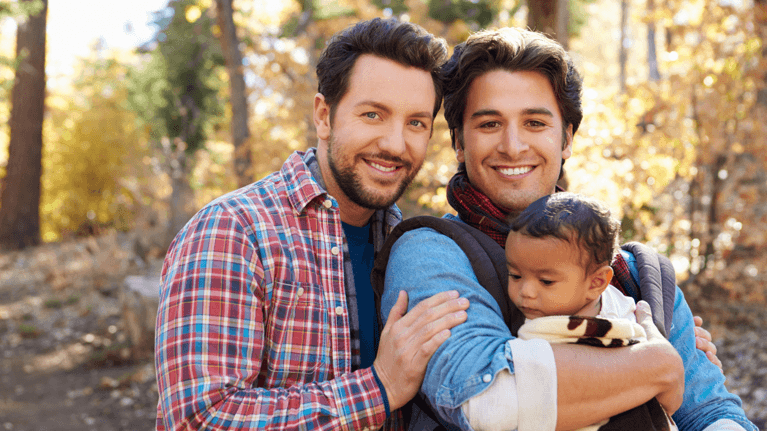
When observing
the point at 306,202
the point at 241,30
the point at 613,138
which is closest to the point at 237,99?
the point at 241,30

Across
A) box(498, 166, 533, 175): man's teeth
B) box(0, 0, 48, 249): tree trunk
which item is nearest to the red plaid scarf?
box(498, 166, 533, 175): man's teeth

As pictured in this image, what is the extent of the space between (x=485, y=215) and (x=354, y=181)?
18.2 inches

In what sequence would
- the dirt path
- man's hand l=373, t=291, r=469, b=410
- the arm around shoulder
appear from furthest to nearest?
the dirt path < the arm around shoulder < man's hand l=373, t=291, r=469, b=410

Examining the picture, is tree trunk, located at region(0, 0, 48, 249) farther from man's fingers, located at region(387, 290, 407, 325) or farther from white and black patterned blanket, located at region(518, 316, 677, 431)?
white and black patterned blanket, located at region(518, 316, 677, 431)

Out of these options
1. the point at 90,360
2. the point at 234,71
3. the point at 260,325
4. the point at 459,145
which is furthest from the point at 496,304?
the point at 234,71

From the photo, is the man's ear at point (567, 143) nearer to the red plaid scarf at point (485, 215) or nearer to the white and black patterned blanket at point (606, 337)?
the red plaid scarf at point (485, 215)

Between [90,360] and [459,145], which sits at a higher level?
[459,145]

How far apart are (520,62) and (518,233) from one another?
675 millimetres

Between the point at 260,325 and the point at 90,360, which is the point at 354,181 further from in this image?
the point at 90,360

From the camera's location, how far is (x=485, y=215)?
2.01 m

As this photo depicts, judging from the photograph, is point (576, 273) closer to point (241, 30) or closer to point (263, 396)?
point (263, 396)

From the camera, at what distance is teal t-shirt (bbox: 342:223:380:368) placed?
199 cm

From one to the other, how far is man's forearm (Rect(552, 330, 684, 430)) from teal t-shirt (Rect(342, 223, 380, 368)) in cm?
69

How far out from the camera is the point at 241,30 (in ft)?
41.7
